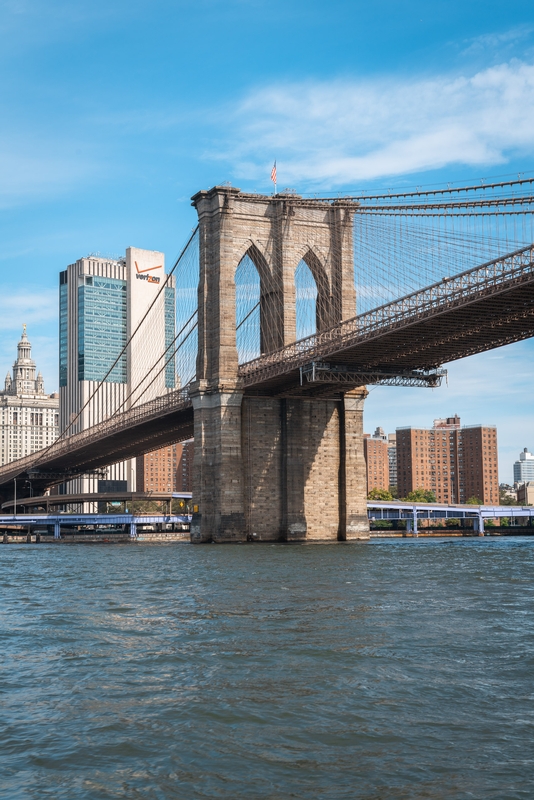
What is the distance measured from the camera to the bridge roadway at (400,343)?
3912 centimetres

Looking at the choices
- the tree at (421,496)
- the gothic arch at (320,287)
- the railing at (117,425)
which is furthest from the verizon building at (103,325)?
the gothic arch at (320,287)

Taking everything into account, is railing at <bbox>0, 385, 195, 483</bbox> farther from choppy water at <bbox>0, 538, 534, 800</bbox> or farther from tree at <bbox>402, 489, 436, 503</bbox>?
tree at <bbox>402, 489, 436, 503</bbox>

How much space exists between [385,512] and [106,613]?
101585 millimetres

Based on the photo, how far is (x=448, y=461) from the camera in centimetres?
17075

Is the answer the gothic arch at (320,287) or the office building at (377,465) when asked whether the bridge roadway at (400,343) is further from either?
the office building at (377,465)

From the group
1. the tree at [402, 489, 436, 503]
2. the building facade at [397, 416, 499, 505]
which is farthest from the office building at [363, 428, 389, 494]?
the tree at [402, 489, 436, 503]

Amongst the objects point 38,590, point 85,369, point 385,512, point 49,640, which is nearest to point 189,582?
point 38,590

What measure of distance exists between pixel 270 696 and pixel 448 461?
162m

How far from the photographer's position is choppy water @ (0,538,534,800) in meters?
8.84

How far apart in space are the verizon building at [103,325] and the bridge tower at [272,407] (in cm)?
11286

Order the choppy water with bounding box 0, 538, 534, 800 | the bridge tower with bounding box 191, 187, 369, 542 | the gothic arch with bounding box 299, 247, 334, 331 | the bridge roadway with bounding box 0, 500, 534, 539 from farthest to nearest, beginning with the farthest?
the bridge roadway with bounding box 0, 500, 534, 539
the gothic arch with bounding box 299, 247, 334, 331
the bridge tower with bounding box 191, 187, 369, 542
the choppy water with bounding box 0, 538, 534, 800

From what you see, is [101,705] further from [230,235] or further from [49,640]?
[230,235]

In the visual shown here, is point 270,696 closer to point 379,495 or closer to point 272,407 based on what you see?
point 272,407

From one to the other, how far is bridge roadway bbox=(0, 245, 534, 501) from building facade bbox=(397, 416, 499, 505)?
98842 mm
